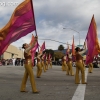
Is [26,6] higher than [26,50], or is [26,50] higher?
[26,6]

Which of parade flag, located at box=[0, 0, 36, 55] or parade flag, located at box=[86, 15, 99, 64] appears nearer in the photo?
parade flag, located at box=[0, 0, 36, 55]

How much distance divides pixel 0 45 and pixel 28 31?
126 cm

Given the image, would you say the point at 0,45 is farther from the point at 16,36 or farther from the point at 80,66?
the point at 80,66

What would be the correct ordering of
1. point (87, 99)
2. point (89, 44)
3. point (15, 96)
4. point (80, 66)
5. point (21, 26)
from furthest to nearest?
point (89, 44) < point (80, 66) < point (21, 26) < point (15, 96) < point (87, 99)

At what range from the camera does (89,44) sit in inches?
532

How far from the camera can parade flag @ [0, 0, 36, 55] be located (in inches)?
348

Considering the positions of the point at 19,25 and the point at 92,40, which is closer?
the point at 19,25

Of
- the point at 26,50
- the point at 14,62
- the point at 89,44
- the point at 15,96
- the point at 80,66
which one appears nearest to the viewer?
the point at 15,96

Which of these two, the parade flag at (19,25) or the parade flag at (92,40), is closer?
the parade flag at (19,25)

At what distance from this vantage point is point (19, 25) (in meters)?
9.12

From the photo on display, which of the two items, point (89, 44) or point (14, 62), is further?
point (14, 62)

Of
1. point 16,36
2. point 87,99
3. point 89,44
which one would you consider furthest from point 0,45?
point 89,44

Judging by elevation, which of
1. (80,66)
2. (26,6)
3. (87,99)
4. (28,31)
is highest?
(26,6)

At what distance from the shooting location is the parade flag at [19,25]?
29.0ft
